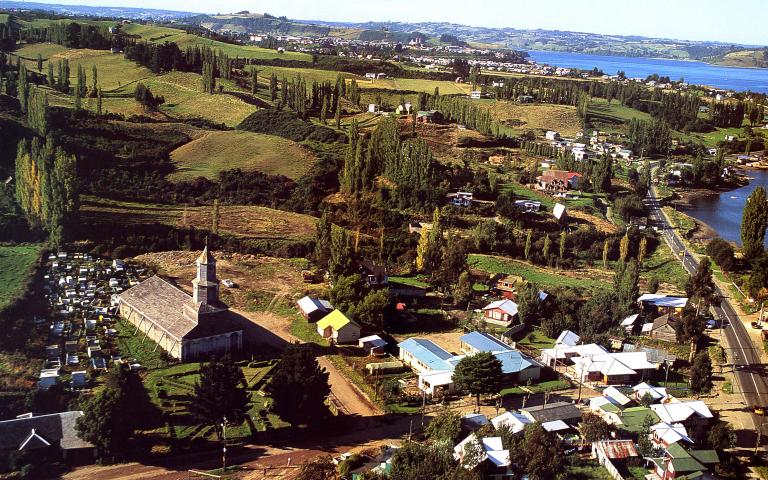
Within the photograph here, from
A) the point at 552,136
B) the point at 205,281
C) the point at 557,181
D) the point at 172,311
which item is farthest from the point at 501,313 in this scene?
the point at 552,136

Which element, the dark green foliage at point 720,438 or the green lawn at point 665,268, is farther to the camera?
the green lawn at point 665,268

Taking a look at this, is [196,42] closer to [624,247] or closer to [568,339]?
[624,247]

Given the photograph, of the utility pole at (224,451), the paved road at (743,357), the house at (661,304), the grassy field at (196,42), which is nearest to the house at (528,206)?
the paved road at (743,357)

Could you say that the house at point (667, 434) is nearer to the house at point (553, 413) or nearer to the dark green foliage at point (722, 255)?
the house at point (553, 413)

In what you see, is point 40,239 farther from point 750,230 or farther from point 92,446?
point 750,230

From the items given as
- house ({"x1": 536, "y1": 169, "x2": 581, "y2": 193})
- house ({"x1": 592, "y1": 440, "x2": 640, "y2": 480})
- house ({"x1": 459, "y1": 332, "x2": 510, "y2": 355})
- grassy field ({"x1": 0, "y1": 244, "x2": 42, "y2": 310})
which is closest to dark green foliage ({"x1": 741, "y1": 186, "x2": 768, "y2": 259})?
house ({"x1": 536, "y1": 169, "x2": 581, "y2": 193})

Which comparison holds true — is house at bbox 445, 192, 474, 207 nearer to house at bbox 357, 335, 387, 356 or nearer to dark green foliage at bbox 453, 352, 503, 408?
house at bbox 357, 335, 387, 356
